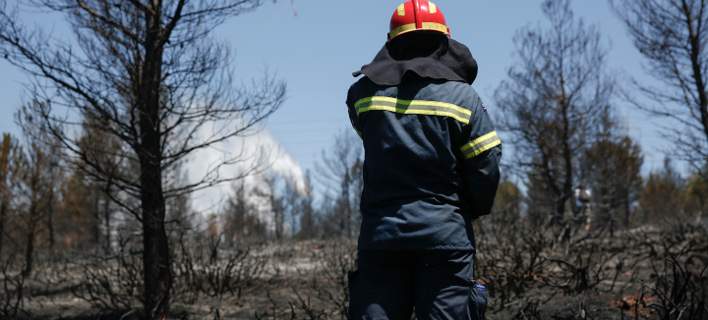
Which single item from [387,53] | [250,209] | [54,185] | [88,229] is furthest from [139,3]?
[250,209]

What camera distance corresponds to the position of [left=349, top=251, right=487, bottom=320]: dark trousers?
221cm

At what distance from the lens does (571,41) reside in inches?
652

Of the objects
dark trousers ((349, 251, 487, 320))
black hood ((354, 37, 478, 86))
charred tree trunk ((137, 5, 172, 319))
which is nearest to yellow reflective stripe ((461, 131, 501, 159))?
black hood ((354, 37, 478, 86))

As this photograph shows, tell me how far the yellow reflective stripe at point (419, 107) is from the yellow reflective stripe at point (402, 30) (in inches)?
11.5

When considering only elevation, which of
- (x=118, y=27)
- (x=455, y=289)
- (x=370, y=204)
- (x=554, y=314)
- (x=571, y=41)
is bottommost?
(x=554, y=314)

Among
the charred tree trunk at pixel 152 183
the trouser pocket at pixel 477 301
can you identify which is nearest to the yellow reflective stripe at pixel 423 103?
the trouser pocket at pixel 477 301

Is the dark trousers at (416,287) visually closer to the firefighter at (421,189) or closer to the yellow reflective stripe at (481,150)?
the firefighter at (421,189)

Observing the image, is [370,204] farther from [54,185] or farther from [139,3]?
[54,185]

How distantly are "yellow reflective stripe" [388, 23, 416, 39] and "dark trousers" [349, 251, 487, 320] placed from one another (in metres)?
0.84

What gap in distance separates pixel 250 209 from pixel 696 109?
24.0 meters

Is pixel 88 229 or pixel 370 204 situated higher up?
pixel 88 229

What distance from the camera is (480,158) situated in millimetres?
2295

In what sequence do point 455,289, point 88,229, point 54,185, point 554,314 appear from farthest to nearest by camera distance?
point 88,229, point 54,185, point 554,314, point 455,289

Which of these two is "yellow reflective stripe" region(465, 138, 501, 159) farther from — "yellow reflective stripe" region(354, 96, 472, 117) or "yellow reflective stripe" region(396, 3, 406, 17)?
"yellow reflective stripe" region(396, 3, 406, 17)
